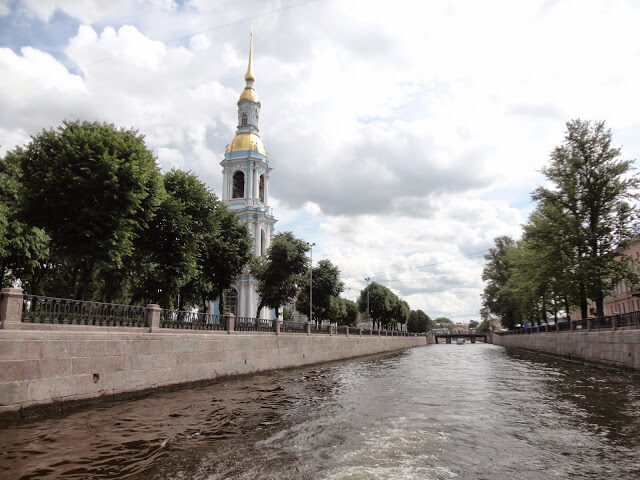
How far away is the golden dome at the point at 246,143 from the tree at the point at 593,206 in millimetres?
47228

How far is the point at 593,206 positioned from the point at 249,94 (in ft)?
187

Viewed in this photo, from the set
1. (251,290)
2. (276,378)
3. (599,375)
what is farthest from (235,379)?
(251,290)

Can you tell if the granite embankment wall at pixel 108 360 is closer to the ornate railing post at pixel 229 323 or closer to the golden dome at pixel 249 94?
the ornate railing post at pixel 229 323

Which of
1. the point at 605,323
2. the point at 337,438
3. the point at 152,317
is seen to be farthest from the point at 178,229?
the point at 605,323

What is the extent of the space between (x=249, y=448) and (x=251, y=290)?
5777cm

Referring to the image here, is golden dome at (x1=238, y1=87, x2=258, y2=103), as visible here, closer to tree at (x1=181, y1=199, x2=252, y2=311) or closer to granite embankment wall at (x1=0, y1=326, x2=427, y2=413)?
tree at (x1=181, y1=199, x2=252, y2=311)

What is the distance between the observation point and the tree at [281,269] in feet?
138

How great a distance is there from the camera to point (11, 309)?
443 inches

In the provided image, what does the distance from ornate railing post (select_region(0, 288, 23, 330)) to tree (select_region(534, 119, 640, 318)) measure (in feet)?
107

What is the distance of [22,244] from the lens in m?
25.5

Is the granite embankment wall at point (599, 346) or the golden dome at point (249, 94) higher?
the golden dome at point (249, 94)

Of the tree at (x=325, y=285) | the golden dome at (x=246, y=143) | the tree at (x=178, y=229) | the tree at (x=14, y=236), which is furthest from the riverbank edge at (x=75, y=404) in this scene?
the golden dome at (x=246, y=143)

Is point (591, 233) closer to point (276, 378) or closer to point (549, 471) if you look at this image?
point (276, 378)

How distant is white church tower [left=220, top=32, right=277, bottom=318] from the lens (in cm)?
6494
